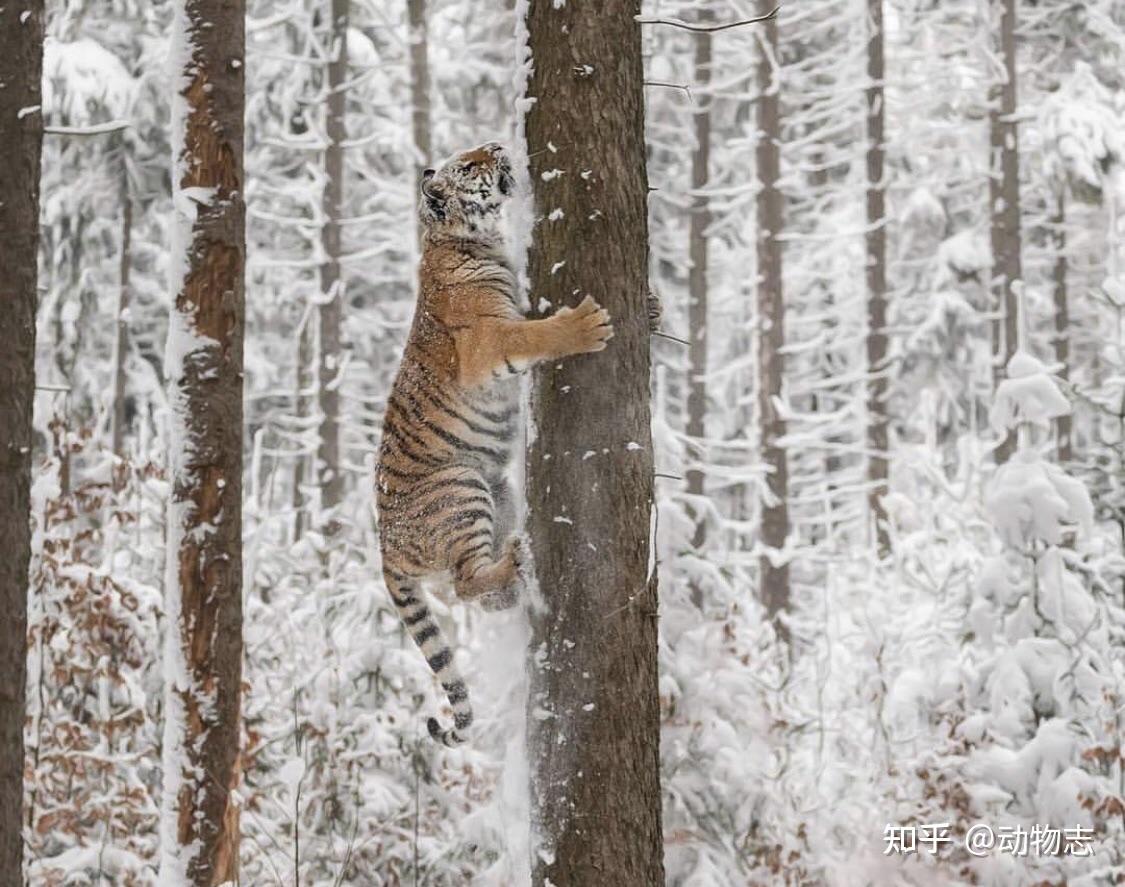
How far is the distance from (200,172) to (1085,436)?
841 inches

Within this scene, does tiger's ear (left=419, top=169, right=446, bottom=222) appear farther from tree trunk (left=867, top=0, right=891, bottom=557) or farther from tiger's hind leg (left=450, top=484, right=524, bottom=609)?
tree trunk (left=867, top=0, right=891, bottom=557)

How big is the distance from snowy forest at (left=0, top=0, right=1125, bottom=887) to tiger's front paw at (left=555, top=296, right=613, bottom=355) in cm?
12

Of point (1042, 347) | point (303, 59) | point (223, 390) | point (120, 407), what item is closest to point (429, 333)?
point (223, 390)

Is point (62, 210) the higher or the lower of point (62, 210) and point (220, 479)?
the higher

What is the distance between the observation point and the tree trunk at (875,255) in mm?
18672

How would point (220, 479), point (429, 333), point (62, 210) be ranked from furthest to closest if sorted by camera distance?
point (62, 210), point (220, 479), point (429, 333)

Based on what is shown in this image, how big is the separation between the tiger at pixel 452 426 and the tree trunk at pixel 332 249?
38.6 ft

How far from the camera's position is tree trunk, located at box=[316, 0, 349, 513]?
17812mm

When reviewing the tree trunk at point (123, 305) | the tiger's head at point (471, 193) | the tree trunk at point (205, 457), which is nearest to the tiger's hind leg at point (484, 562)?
the tiger's head at point (471, 193)

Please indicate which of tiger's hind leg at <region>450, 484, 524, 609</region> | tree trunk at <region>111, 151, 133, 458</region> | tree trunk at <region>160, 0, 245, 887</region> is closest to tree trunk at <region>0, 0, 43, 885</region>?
tree trunk at <region>160, 0, 245, 887</region>

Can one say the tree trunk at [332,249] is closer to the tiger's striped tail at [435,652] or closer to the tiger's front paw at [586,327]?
the tiger's striped tail at [435,652]

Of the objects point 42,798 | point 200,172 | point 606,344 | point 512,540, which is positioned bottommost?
point 42,798

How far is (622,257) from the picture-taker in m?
4.77

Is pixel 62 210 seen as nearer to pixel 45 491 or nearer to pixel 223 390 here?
pixel 45 491
